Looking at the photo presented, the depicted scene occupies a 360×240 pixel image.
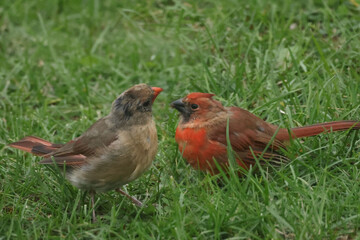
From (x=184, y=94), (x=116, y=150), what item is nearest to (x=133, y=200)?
(x=116, y=150)

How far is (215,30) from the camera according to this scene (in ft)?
20.4

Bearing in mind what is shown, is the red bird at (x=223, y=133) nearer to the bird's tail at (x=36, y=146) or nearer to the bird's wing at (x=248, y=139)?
the bird's wing at (x=248, y=139)

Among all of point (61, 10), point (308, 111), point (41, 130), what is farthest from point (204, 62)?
point (61, 10)

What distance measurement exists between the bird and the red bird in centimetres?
40

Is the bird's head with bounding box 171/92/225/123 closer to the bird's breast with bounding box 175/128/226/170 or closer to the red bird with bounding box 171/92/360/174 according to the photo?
the red bird with bounding box 171/92/360/174

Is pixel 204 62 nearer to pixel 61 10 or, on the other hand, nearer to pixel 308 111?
pixel 308 111

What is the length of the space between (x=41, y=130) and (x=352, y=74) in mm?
2813

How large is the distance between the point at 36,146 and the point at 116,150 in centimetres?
77

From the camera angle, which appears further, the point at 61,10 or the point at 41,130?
the point at 61,10

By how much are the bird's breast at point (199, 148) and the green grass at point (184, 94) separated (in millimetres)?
134

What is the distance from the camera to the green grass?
3693 millimetres

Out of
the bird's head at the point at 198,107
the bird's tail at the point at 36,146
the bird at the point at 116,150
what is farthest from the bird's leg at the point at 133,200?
the bird's head at the point at 198,107

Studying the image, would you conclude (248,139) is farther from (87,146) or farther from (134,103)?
(87,146)

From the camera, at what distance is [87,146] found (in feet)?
13.8
